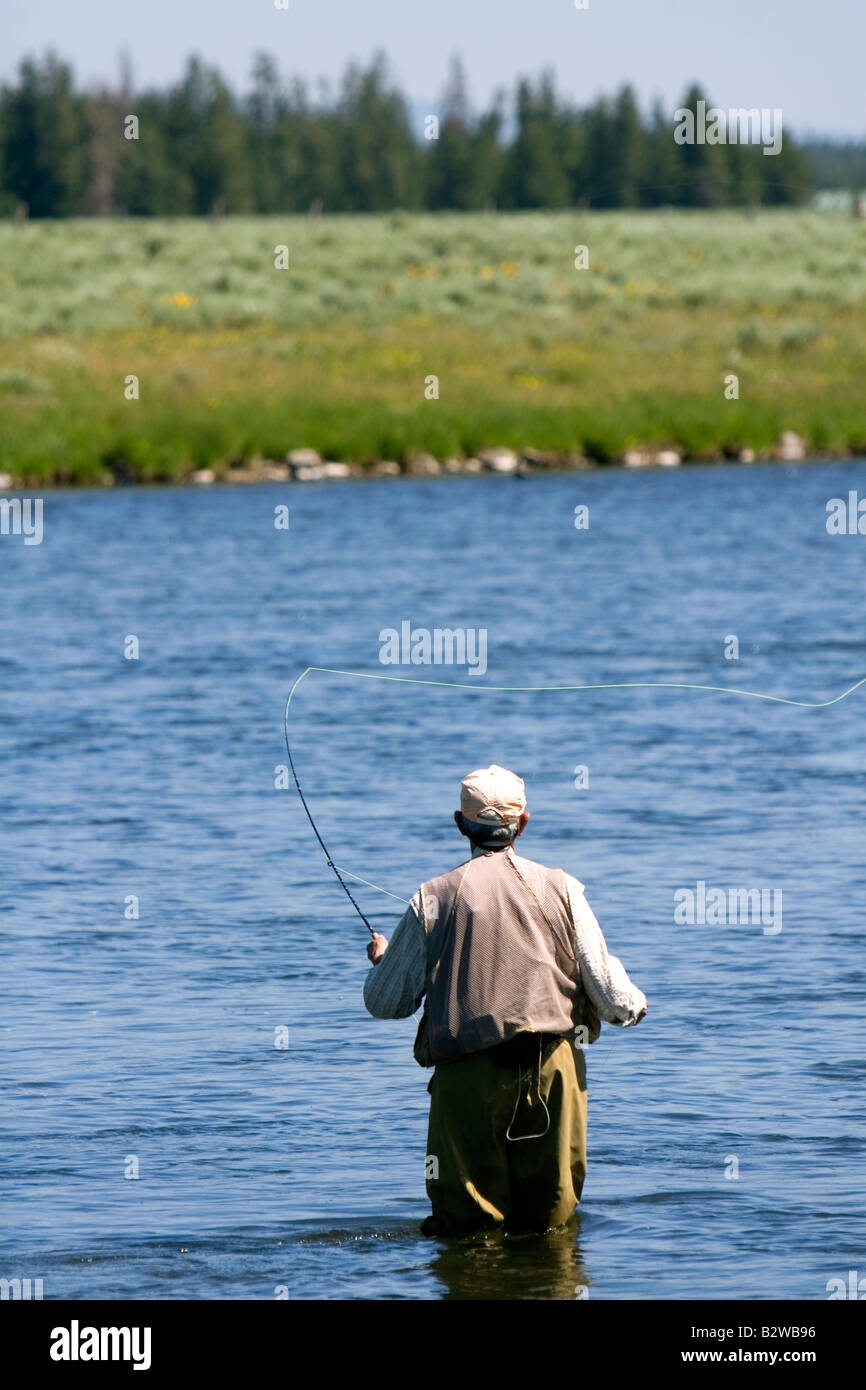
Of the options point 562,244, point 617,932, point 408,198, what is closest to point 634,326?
point 562,244

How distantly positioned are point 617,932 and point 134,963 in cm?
221

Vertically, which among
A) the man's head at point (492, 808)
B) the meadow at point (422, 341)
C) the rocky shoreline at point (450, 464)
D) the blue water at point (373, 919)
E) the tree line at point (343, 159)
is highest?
the tree line at point (343, 159)

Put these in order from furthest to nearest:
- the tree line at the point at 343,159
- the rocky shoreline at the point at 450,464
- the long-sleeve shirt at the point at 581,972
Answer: the tree line at the point at 343,159, the rocky shoreline at the point at 450,464, the long-sleeve shirt at the point at 581,972

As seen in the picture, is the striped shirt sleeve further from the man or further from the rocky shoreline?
the rocky shoreline

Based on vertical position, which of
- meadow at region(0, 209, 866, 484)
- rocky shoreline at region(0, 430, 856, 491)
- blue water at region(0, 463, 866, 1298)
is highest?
meadow at region(0, 209, 866, 484)

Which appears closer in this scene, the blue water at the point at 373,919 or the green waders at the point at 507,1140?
the green waders at the point at 507,1140

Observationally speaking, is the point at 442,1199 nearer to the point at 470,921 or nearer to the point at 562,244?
the point at 470,921

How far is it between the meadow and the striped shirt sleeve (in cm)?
2852

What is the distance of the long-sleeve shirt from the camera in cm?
664

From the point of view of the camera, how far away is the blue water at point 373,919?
7.59 metres

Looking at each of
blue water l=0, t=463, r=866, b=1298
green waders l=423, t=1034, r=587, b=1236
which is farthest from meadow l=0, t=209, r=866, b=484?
green waders l=423, t=1034, r=587, b=1236

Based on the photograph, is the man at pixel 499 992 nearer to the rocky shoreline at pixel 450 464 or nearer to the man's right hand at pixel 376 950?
the man's right hand at pixel 376 950

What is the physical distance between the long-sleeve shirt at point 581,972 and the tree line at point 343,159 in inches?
2856

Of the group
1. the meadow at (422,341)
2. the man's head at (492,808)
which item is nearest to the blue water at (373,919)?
the man's head at (492,808)
